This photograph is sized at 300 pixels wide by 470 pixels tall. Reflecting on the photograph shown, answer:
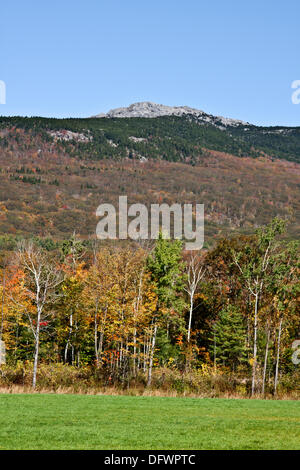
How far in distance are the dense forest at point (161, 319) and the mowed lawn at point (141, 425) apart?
13230 millimetres

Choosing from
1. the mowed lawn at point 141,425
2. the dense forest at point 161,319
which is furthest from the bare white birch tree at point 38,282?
the mowed lawn at point 141,425

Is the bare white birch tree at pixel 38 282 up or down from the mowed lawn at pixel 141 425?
up

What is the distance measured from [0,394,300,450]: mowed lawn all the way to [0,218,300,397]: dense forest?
13.2 m

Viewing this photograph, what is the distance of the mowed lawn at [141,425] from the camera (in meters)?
14.1

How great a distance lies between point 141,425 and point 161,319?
3519cm

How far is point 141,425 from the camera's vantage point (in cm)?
1770

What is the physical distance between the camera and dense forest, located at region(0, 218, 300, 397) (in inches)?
1700

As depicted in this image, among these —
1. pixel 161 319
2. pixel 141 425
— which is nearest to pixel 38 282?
pixel 161 319

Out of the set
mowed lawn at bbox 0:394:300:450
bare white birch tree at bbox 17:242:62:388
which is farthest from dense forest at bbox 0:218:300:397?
mowed lawn at bbox 0:394:300:450

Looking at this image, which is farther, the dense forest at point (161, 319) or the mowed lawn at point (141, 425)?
the dense forest at point (161, 319)

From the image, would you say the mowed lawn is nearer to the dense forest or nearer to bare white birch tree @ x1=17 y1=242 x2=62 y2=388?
bare white birch tree @ x1=17 y1=242 x2=62 y2=388

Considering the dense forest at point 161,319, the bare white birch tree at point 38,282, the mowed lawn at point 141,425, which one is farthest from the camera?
the dense forest at point 161,319

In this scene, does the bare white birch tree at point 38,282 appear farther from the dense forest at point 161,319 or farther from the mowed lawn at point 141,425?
the mowed lawn at point 141,425
